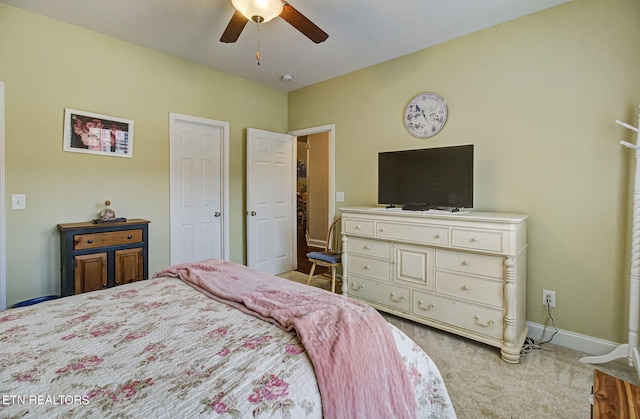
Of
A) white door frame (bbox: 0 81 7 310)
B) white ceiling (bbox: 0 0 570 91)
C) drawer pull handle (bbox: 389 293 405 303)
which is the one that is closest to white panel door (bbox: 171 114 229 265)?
white ceiling (bbox: 0 0 570 91)

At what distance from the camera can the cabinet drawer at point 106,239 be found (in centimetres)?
248

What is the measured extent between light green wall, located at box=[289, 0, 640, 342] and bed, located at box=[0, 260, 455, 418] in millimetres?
1811

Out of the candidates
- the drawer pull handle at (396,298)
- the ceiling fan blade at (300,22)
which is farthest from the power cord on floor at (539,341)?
the ceiling fan blade at (300,22)

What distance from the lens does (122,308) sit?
140cm

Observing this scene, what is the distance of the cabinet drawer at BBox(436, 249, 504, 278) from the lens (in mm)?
2220

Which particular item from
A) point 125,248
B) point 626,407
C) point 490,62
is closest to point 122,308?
point 125,248

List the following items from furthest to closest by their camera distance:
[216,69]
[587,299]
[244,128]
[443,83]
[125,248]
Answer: [244,128] → [216,69] → [443,83] → [125,248] → [587,299]

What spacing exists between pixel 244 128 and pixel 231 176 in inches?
26.4

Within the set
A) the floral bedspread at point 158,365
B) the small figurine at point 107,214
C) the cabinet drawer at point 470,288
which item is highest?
the small figurine at point 107,214

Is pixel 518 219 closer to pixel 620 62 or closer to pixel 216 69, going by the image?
pixel 620 62

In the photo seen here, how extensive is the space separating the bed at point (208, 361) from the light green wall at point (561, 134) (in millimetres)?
1811

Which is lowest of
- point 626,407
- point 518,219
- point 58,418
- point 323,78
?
point 626,407

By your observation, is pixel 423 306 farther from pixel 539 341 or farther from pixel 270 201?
pixel 270 201

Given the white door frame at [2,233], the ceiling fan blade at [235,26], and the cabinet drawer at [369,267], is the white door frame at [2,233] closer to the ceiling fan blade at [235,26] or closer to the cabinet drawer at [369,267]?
the ceiling fan blade at [235,26]
